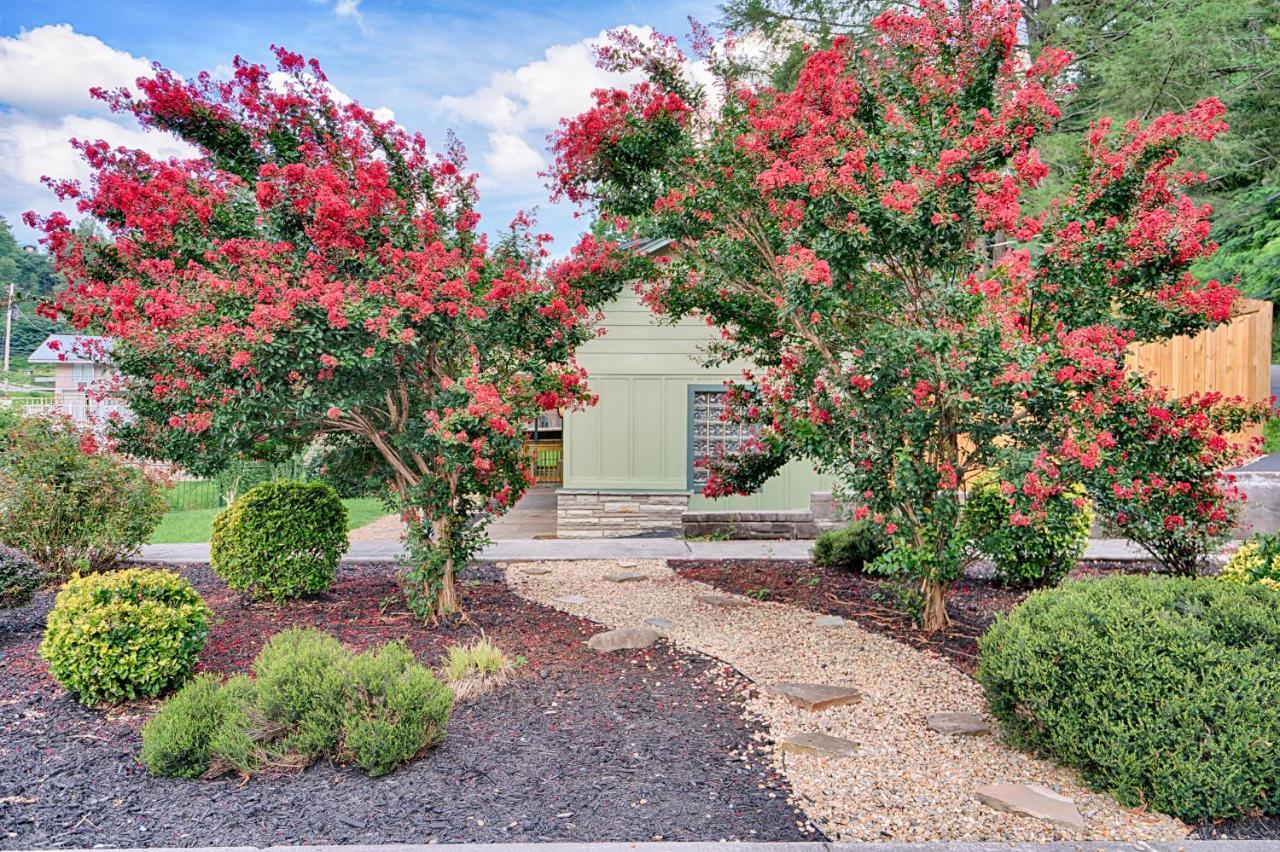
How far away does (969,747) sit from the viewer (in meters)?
3.33

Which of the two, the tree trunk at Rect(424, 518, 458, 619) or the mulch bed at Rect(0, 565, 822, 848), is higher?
the tree trunk at Rect(424, 518, 458, 619)

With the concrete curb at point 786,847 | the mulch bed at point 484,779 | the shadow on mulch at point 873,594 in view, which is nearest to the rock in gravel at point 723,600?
the shadow on mulch at point 873,594

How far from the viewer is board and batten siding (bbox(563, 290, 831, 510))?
376 inches

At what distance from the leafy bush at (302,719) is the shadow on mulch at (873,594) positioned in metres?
3.04

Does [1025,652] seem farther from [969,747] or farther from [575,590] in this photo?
[575,590]

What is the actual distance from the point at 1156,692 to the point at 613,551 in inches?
229

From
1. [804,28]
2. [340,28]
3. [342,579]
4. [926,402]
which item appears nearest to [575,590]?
[342,579]

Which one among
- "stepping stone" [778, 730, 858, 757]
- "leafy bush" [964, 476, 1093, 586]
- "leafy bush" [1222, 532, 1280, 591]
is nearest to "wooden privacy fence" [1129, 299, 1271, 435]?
"leafy bush" [964, 476, 1093, 586]

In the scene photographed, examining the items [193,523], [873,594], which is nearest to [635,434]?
[873,594]

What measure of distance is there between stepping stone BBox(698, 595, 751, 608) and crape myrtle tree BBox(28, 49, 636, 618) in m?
1.72

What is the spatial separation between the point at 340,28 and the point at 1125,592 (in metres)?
7.70

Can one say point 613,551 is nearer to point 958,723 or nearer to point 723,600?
point 723,600

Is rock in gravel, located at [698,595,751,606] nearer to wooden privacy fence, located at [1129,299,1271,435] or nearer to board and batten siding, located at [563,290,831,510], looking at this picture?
board and batten siding, located at [563,290,831,510]

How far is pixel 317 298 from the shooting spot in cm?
399
